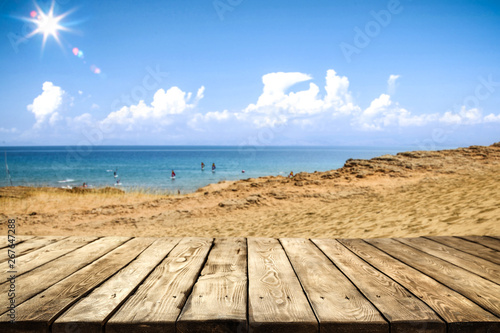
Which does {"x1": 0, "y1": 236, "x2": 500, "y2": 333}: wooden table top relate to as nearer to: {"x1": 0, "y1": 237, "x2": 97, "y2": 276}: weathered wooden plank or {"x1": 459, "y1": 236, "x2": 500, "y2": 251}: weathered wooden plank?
{"x1": 0, "y1": 237, "x2": 97, "y2": 276}: weathered wooden plank

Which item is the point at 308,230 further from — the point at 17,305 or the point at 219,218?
the point at 17,305

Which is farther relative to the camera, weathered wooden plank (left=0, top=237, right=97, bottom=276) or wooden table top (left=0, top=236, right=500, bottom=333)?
weathered wooden plank (left=0, top=237, right=97, bottom=276)

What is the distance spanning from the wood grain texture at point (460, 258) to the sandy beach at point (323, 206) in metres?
2.95

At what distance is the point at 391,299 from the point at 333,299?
0.30 metres

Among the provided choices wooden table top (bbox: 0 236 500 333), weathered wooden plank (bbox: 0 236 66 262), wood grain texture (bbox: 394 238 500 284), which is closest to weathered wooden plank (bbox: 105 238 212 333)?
wooden table top (bbox: 0 236 500 333)

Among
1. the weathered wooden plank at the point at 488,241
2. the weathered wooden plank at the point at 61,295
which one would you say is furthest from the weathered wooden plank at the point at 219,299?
the weathered wooden plank at the point at 488,241

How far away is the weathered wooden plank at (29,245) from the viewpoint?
236 centimetres

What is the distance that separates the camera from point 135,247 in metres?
2.56

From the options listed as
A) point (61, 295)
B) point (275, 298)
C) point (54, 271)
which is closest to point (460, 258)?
point (275, 298)

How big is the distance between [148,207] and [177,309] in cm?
1219

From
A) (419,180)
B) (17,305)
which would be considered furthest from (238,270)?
(419,180)

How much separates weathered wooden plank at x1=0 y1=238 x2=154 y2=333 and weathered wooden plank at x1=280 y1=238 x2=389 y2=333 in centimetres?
117

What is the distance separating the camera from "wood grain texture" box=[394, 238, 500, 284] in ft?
6.58

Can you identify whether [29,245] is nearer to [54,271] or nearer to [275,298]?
[54,271]
